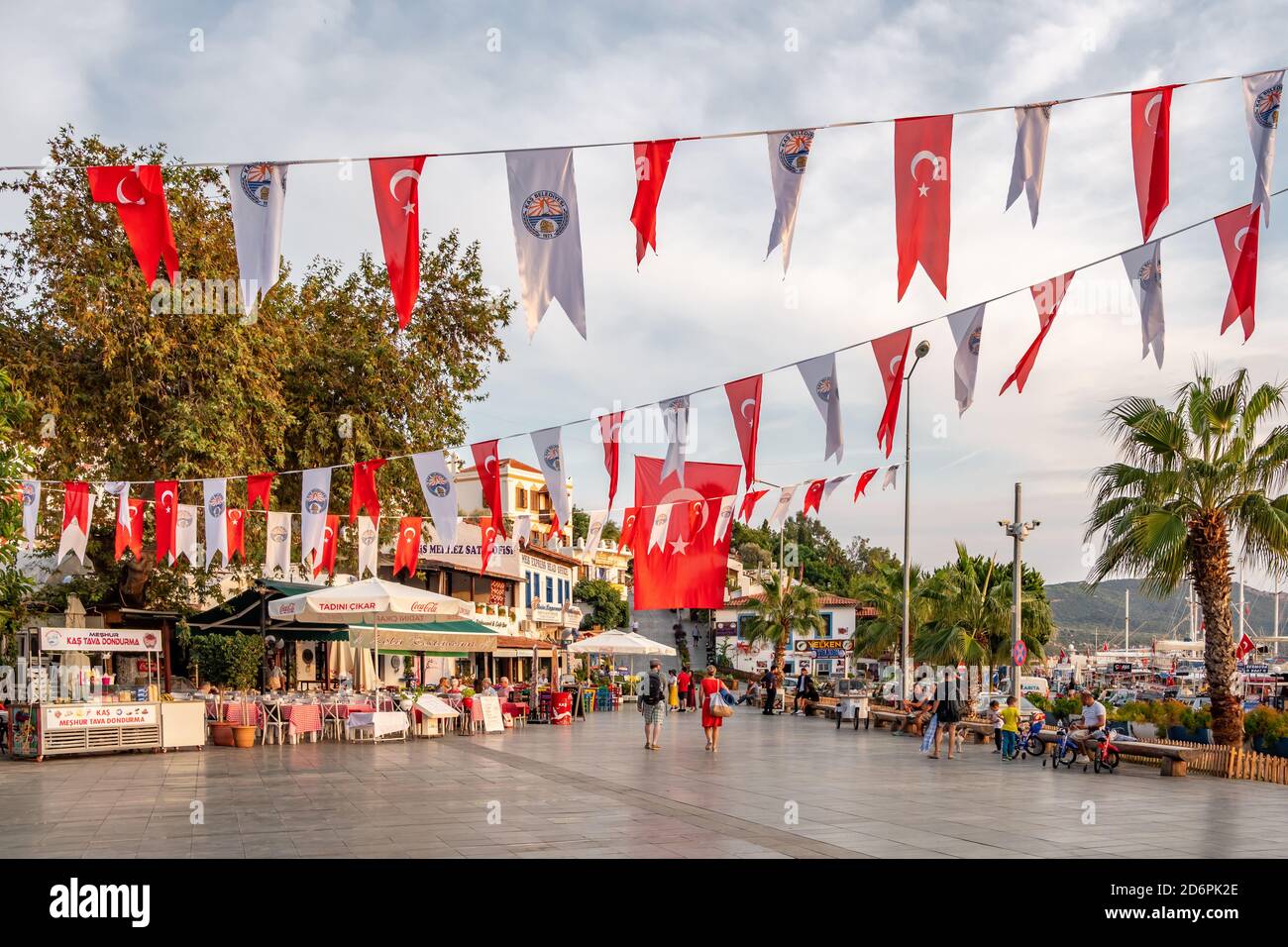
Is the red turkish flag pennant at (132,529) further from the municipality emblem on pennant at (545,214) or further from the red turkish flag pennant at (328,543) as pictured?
the municipality emblem on pennant at (545,214)

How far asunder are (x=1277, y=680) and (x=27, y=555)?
58.6 metres

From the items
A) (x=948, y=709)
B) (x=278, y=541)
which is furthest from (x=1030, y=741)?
(x=278, y=541)

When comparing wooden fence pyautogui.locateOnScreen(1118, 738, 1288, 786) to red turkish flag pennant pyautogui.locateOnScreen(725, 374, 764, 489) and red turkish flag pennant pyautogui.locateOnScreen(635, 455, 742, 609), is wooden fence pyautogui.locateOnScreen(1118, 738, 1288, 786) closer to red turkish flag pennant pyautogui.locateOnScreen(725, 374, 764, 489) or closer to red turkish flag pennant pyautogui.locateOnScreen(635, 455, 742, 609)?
red turkish flag pennant pyautogui.locateOnScreen(725, 374, 764, 489)

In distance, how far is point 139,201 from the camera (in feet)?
37.6

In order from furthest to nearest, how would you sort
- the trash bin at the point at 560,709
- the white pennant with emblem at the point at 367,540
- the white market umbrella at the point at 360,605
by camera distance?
the trash bin at the point at 560,709 → the white pennant with emblem at the point at 367,540 → the white market umbrella at the point at 360,605

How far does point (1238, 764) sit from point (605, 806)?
33.2ft

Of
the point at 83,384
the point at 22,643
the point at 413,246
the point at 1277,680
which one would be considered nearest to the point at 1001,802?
the point at 413,246

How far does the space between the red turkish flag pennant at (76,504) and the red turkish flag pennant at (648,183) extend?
1470cm

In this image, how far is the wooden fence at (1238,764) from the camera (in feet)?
54.3

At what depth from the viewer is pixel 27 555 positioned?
27906 millimetres

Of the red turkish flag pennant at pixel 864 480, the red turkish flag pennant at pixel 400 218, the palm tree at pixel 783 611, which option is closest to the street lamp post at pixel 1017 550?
the red turkish flag pennant at pixel 864 480

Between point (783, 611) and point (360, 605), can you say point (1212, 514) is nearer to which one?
point (360, 605)

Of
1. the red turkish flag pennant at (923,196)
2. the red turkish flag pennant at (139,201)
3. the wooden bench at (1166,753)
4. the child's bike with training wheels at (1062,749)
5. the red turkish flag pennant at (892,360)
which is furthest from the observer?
the child's bike with training wheels at (1062,749)
